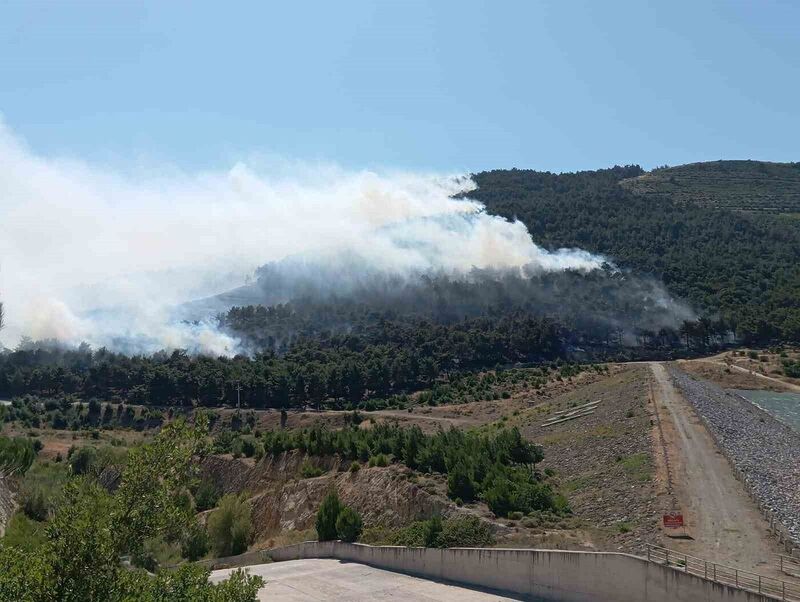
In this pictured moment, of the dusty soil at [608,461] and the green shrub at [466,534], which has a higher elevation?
the dusty soil at [608,461]

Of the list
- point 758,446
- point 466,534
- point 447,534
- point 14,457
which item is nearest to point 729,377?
point 758,446

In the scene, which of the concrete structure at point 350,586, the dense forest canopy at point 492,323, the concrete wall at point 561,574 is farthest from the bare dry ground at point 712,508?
the dense forest canopy at point 492,323

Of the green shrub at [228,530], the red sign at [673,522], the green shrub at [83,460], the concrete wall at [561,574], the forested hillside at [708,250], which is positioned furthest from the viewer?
the forested hillside at [708,250]

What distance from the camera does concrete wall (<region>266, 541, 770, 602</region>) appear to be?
59.0 feet

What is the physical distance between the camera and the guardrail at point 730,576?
1659 centimetres

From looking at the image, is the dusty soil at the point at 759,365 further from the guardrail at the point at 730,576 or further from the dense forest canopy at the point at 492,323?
the guardrail at the point at 730,576

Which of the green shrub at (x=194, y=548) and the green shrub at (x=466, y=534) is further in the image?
the green shrub at (x=194, y=548)

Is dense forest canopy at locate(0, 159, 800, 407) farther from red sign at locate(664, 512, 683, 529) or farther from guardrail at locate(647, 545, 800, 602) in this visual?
guardrail at locate(647, 545, 800, 602)

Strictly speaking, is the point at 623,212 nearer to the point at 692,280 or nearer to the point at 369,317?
the point at 692,280

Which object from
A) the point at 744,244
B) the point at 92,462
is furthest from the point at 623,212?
the point at 92,462

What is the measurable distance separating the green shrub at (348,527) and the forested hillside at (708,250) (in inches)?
3774

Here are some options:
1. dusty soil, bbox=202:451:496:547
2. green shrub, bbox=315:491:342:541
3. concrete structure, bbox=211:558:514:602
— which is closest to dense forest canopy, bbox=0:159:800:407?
dusty soil, bbox=202:451:496:547

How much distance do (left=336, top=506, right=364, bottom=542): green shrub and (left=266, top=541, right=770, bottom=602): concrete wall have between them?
3025 mm

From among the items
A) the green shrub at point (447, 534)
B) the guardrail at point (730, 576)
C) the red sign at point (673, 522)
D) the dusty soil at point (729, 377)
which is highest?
the dusty soil at point (729, 377)
